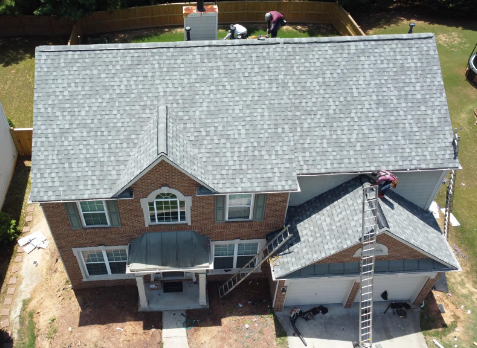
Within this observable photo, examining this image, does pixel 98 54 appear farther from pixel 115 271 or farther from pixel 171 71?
pixel 115 271

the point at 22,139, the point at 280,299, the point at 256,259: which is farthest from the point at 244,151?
the point at 22,139

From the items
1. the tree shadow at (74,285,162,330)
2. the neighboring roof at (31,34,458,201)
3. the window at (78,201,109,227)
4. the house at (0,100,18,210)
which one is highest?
the neighboring roof at (31,34,458,201)

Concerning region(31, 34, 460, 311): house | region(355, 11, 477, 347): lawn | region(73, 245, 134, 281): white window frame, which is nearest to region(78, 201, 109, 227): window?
region(31, 34, 460, 311): house

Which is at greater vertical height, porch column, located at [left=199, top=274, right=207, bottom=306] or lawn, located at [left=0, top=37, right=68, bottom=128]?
lawn, located at [left=0, top=37, right=68, bottom=128]

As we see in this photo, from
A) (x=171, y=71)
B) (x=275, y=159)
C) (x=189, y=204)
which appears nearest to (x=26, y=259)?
(x=189, y=204)

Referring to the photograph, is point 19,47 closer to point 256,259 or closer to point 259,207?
point 256,259

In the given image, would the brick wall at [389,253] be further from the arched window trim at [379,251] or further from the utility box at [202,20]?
the utility box at [202,20]

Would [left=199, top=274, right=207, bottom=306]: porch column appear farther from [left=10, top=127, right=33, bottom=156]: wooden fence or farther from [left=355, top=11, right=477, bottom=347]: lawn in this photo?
[left=10, top=127, right=33, bottom=156]: wooden fence
